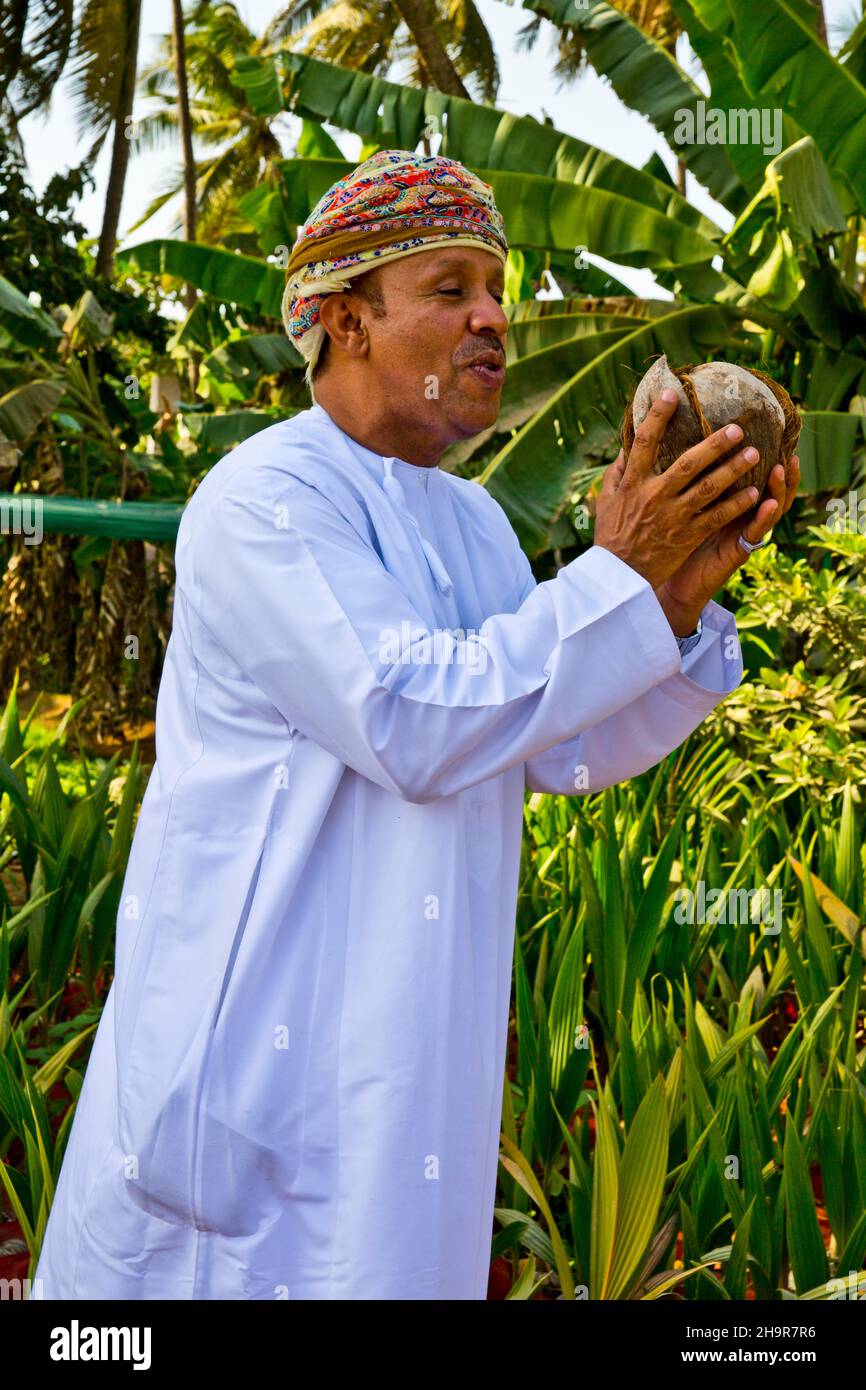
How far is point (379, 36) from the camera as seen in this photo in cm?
2067

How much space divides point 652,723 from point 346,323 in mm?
572

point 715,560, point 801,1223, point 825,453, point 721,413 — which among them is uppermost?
point 825,453

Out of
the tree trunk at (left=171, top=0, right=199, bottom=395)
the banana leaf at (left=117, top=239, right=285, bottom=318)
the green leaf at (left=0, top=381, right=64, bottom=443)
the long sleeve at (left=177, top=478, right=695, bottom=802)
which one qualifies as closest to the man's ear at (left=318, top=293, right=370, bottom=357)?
the long sleeve at (left=177, top=478, right=695, bottom=802)

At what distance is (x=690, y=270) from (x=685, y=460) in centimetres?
610

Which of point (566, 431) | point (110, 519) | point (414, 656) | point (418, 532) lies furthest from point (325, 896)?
point (566, 431)

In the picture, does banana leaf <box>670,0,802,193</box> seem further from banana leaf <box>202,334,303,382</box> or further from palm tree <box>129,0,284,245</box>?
palm tree <box>129,0,284,245</box>

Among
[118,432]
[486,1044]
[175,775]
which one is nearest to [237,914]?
[175,775]

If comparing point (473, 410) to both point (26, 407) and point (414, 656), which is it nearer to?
point (414, 656)

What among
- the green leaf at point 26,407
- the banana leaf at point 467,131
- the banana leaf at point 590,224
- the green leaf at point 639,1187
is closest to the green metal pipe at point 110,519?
the green leaf at point 26,407

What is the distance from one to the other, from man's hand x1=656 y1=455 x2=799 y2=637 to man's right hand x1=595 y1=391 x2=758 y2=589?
0.03m

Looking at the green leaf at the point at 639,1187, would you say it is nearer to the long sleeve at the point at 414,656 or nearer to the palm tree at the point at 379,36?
the long sleeve at the point at 414,656

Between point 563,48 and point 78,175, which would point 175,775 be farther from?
point 563,48

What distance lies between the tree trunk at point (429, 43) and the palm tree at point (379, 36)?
30.3ft
